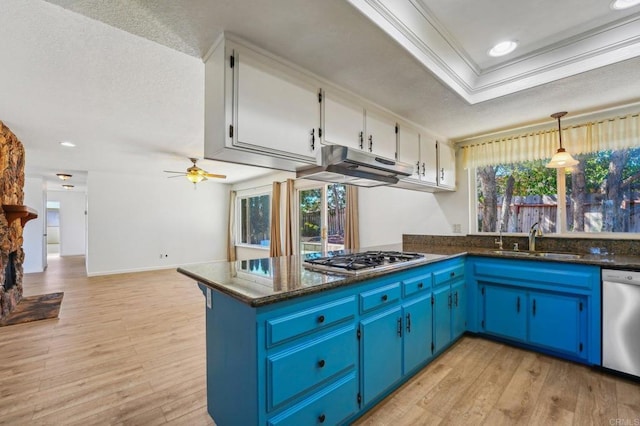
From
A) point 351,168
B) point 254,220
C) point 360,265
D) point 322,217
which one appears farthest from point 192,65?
point 254,220

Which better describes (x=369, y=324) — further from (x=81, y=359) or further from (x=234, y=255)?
(x=234, y=255)

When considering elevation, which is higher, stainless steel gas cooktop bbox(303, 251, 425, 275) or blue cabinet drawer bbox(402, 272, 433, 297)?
stainless steel gas cooktop bbox(303, 251, 425, 275)

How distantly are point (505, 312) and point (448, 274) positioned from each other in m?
0.70

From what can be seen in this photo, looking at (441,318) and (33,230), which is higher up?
(33,230)

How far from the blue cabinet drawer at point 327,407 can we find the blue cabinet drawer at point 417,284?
28.8 inches

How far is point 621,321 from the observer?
2197 mm

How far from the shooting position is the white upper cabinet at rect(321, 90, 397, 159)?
2.11 metres

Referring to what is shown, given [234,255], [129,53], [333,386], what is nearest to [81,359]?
[333,386]

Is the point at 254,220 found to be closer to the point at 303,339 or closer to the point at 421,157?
the point at 421,157

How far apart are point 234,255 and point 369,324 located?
7.22m

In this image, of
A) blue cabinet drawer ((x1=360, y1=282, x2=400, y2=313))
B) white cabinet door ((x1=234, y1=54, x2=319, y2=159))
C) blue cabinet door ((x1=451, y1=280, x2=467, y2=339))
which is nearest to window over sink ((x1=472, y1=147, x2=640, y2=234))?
blue cabinet door ((x1=451, y1=280, x2=467, y2=339))

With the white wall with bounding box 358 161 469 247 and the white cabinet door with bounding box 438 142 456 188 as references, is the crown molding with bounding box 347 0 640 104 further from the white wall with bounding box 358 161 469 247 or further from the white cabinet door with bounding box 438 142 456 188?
the white wall with bounding box 358 161 469 247

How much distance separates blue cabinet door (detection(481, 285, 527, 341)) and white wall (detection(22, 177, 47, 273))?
30.6ft

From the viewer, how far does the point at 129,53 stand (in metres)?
2.11
